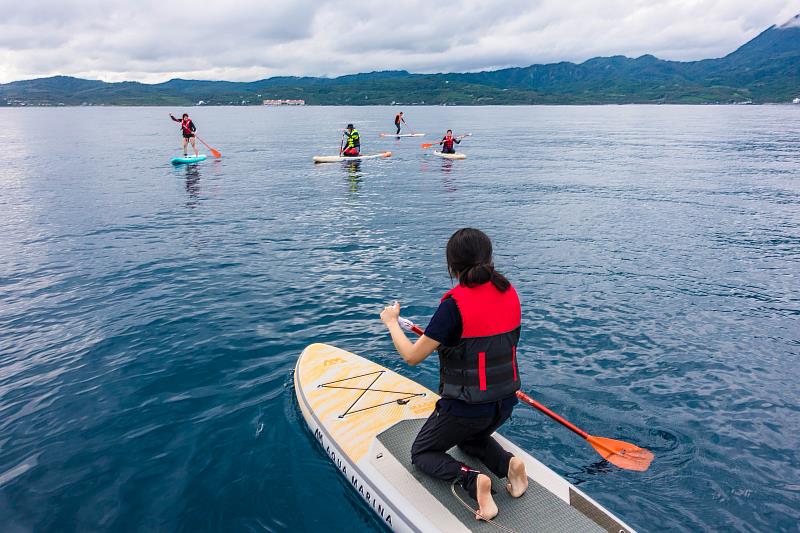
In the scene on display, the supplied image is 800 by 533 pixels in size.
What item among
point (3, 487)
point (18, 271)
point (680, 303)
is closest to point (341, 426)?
point (3, 487)

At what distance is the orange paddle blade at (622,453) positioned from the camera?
277 inches

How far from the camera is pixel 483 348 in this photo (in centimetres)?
491

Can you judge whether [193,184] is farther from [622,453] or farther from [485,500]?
[485,500]

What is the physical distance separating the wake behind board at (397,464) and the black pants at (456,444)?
159 mm

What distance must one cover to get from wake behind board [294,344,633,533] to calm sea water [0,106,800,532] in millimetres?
442

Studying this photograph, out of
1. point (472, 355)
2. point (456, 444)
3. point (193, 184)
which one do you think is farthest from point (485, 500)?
point (193, 184)

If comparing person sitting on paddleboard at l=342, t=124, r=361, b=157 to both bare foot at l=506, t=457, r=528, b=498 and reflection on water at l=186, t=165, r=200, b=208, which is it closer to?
reflection on water at l=186, t=165, r=200, b=208

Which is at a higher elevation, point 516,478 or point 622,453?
point 516,478

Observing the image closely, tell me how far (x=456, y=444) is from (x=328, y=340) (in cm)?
570

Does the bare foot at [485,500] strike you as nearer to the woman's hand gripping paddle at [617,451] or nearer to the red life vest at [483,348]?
the red life vest at [483,348]

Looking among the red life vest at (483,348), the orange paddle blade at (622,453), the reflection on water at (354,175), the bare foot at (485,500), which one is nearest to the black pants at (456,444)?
the bare foot at (485,500)

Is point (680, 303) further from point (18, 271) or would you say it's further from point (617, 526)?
point (18, 271)

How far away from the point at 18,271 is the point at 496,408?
15482 millimetres

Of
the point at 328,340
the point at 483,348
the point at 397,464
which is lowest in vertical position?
the point at 328,340
